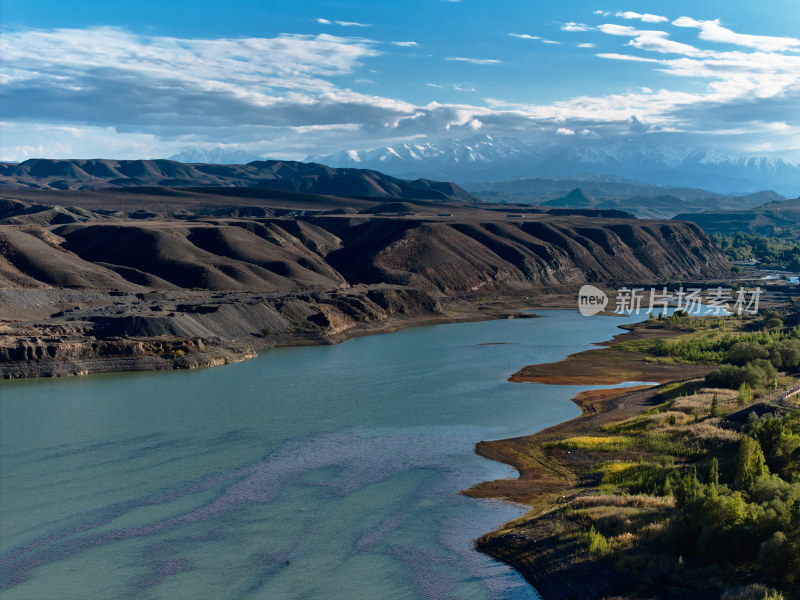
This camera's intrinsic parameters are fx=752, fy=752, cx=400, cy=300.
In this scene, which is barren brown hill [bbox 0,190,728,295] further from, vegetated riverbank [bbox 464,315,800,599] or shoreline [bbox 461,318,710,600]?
vegetated riverbank [bbox 464,315,800,599]

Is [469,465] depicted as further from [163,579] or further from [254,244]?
[254,244]

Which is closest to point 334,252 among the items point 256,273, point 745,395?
point 256,273

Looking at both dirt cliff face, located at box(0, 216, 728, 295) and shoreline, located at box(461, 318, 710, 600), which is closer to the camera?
shoreline, located at box(461, 318, 710, 600)

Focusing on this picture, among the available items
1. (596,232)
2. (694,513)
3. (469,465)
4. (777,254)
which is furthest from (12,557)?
(777,254)

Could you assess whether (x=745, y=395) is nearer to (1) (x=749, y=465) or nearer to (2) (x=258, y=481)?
(1) (x=749, y=465)

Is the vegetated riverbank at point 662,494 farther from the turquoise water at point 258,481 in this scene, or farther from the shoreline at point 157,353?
the shoreline at point 157,353

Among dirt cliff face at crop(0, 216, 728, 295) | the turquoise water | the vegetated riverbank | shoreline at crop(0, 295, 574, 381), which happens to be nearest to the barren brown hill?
dirt cliff face at crop(0, 216, 728, 295)
